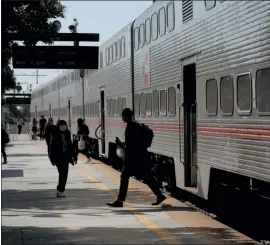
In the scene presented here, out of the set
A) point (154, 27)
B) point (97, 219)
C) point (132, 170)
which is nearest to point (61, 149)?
point (132, 170)

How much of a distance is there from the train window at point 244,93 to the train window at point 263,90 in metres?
0.27

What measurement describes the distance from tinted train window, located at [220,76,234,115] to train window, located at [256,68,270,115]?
0.99 meters

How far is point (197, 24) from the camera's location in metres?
10.5

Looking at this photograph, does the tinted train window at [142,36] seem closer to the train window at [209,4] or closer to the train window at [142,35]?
the train window at [142,35]

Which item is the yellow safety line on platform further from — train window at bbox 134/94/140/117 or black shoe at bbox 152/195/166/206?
train window at bbox 134/94/140/117

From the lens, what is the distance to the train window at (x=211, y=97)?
9625mm

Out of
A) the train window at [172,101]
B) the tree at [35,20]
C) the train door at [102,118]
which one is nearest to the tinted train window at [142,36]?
the tree at [35,20]

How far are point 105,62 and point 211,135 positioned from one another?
12573 mm

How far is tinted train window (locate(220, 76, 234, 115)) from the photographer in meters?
8.91

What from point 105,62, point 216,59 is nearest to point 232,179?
point 216,59

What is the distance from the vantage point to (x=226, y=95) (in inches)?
357

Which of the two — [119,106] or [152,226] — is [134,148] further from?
[119,106]

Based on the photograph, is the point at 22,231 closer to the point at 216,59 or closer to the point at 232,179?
the point at 232,179

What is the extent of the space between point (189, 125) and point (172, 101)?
97cm
